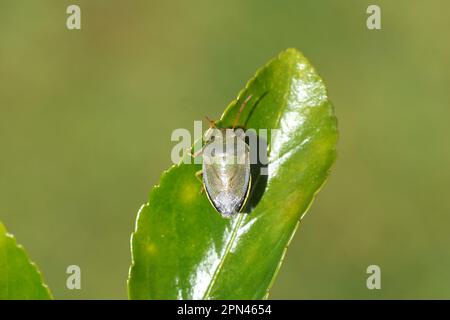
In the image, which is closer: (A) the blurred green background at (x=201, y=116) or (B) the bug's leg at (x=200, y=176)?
(B) the bug's leg at (x=200, y=176)

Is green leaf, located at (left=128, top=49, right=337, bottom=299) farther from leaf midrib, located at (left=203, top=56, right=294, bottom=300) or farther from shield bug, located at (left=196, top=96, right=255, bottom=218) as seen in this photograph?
shield bug, located at (left=196, top=96, right=255, bottom=218)

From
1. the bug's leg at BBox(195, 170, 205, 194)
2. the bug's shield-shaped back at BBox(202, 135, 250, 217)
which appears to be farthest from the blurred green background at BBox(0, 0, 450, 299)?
the bug's leg at BBox(195, 170, 205, 194)

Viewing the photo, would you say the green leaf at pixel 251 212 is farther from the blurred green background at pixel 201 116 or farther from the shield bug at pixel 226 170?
the blurred green background at pixel 201 116

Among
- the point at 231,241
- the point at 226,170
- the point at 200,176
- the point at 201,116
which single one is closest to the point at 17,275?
the point at 231,241

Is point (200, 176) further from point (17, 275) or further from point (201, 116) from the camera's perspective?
point (201, 116)

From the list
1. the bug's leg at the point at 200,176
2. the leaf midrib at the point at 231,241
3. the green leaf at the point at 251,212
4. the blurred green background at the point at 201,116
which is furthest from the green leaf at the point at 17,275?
the blurred green background at the point at 201,116
